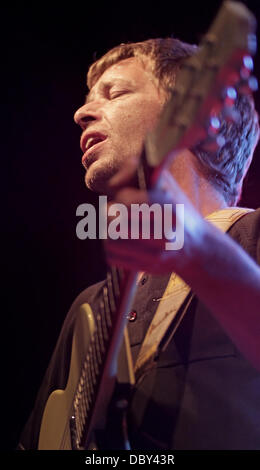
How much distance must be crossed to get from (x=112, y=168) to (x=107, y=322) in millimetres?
932

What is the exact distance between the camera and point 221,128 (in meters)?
2.37

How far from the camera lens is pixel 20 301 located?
3533mm

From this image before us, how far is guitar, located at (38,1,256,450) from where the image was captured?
97 centimetres

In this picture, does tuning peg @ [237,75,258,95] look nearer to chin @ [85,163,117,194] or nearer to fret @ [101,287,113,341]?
fret @ [101,287,113,341]

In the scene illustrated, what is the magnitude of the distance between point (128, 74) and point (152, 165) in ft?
5.06

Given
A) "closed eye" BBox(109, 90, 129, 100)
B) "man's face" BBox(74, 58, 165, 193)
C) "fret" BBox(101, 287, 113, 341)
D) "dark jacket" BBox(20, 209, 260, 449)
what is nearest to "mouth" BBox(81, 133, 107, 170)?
"man's face" BBox(74, 58, 165, 193)

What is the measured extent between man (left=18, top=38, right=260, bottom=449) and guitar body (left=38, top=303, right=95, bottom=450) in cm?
16

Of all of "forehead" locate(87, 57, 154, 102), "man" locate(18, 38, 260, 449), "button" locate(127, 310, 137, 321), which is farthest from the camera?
"forehead" locate(87, 57, 154, 102)

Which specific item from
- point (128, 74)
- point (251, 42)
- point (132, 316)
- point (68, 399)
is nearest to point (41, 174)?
point (128, 74)

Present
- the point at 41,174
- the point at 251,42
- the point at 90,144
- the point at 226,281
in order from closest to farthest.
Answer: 1. the point at 251,42
2. the point at 226,281
3. the point at 90,144
4. the point at 41,174

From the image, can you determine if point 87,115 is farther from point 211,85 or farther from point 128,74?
point 211,85

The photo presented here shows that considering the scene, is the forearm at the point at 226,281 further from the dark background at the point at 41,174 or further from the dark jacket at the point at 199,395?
the dark background at the point at 41,174

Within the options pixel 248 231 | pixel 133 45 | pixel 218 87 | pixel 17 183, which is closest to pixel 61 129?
pixel 17 183
